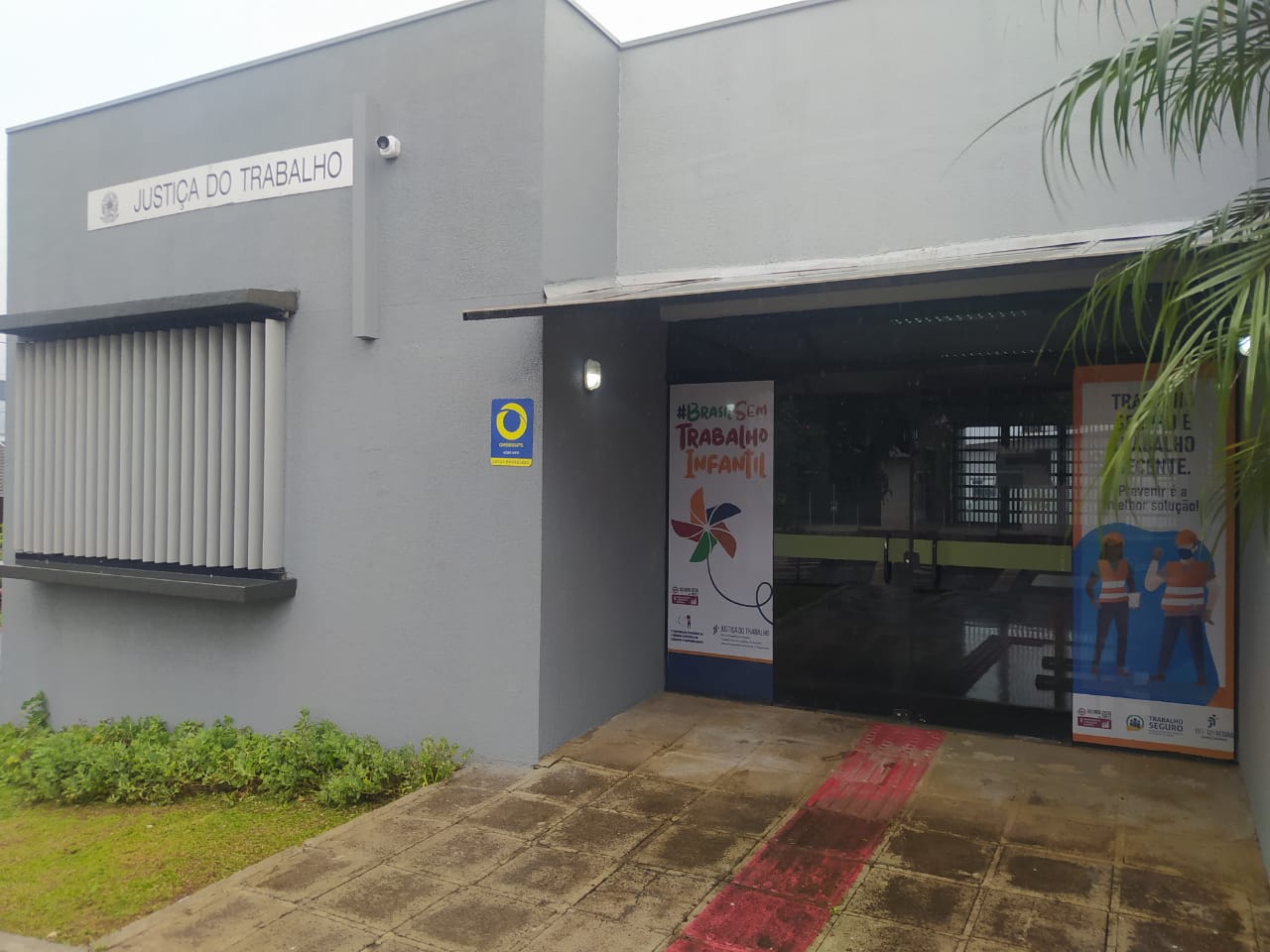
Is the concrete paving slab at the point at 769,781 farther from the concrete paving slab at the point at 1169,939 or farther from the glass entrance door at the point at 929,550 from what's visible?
the concrete paving slab at the point at 1169,939

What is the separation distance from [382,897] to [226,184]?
5.36 m

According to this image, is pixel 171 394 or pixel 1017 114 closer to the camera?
pixel 1017 114

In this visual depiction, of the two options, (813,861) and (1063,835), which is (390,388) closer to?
(813,861)

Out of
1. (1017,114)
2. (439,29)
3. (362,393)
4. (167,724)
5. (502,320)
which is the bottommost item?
(167,724)

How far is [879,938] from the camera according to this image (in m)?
3.60

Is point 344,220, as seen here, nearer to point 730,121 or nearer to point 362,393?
point 362,393

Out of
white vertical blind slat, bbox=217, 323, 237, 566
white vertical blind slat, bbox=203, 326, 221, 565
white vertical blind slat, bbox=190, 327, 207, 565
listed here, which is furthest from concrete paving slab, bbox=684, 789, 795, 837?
white vertical blind slat, bbox=190, 327, 207, 565

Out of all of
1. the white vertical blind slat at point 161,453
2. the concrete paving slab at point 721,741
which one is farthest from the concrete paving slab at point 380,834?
the white vertical blind slat at point 161,453

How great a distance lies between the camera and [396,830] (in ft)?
15.7

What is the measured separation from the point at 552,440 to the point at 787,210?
229cm

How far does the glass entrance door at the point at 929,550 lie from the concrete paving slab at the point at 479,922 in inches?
134

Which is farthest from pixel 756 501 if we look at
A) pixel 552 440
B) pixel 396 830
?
pixel 396 830

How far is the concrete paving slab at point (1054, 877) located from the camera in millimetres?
3928

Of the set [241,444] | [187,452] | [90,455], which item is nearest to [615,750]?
[241,444]
